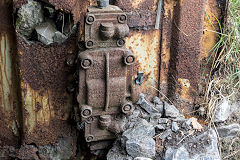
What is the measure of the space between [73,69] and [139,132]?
58 centimetres

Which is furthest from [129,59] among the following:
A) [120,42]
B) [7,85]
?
[7,85]

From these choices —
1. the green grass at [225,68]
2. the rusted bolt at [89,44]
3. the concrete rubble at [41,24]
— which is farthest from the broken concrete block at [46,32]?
the green grass at [225,68]

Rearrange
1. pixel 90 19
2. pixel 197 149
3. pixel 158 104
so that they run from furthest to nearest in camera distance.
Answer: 1. pixel 158 104
2. pixel 197 149
3. pixel 90 19

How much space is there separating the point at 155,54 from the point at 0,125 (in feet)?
3.81

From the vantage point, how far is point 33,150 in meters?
2.44

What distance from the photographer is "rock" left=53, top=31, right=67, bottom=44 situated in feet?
7.27

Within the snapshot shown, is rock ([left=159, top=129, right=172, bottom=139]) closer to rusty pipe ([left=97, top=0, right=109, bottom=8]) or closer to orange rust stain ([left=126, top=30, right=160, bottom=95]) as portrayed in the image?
orange rust stain ([left=126, top=30, right=160, bottom=95])

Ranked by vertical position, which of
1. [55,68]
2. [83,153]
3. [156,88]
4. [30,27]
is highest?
[30,27]

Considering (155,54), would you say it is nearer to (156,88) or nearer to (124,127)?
(156,88)

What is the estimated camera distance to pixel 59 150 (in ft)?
8.24

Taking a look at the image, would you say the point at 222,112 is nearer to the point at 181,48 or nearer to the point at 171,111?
the point at 171,111

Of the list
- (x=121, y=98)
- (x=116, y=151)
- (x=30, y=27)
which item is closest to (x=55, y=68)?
(x=30, y=27)

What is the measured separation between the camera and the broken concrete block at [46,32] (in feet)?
7.11

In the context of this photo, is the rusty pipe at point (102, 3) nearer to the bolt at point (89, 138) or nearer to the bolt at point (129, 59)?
the bolt at point (129, 59)
